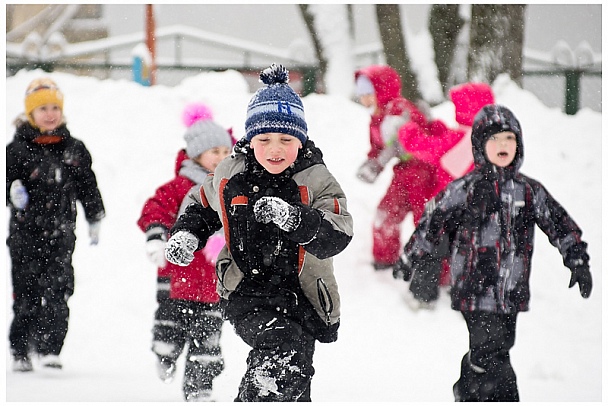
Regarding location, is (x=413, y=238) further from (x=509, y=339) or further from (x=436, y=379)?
(x=436, y=379)

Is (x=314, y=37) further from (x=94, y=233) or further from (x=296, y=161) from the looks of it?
(x=296, y=161)

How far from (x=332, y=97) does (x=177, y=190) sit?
565 cm

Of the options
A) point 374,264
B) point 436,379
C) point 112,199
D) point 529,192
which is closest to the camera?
point 529,192

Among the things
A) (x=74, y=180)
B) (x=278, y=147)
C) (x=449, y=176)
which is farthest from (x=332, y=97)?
(x=278, y=147)

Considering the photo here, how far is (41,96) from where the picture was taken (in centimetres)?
533

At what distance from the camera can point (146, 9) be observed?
34.5ft

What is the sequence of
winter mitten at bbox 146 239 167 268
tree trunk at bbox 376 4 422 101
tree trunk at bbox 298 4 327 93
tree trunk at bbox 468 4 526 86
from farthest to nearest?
tree trunk at bbox 298 4 327 93, tree trunk at bbox 376 4 422 101, tree trunk at bbox 468 4 526 86, winter mitten at bbox 146 239 167 268

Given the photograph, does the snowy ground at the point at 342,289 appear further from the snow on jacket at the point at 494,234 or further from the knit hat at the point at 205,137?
the knit hat at the point at 205,137

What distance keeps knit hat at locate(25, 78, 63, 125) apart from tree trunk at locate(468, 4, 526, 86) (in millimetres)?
5105

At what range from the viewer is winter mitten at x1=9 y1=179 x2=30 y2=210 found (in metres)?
5.08

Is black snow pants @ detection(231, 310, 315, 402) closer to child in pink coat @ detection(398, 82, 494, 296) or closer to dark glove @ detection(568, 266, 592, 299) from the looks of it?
dark glove @ detection(568, 266, 592, 299)

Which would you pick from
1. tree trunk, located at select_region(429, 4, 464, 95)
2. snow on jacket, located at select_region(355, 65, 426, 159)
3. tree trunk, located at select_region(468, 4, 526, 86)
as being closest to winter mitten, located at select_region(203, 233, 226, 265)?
snow on jacket, located at select_region(355, 65, 426, 159)

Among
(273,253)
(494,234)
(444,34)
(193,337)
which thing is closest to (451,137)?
(494,234)

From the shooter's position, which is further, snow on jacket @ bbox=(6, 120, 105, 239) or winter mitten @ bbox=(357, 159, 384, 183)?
winter mitten @ bbox=(357, 159, 384, 183)
